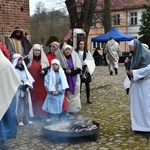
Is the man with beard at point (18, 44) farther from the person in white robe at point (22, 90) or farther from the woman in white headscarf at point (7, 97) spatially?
the woman in white headscarf at point (7, 97)

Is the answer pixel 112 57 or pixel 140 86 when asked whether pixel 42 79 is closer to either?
pixel 140 86

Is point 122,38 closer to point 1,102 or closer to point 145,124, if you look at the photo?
point 145,124

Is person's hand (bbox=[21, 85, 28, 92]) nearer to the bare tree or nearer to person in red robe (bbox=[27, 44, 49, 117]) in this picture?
person in red robe (bbox=[27, 44, 49, 117])

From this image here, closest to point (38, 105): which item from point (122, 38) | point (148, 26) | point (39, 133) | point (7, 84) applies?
point (39, 133)

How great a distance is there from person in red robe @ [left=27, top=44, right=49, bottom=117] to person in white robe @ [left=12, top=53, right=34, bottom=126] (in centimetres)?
47

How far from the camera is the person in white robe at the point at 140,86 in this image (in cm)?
575

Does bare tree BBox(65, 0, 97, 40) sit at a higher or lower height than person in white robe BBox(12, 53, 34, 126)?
higher

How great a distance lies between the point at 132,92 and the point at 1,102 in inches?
97.8

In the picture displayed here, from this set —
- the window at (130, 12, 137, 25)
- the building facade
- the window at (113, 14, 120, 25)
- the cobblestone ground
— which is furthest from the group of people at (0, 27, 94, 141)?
the window at (130, 12, 137, 25)

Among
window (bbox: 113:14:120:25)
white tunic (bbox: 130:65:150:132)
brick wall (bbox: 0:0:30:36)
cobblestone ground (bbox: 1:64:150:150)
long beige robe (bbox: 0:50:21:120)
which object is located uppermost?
window (bbox: 113:14:120:25)

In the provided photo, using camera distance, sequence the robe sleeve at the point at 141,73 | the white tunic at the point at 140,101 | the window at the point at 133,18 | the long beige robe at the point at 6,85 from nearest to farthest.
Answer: the long beige robe at the point at 6,85
the robe sleeve at the point at 141,73
the white tunic at the point at 140,101
the window at the point at 133,18

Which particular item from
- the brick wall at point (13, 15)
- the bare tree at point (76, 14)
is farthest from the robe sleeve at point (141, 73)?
the bare tree at point (76, 14)

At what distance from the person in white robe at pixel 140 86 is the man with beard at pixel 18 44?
9.36ft

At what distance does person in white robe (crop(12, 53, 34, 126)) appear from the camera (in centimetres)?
679
